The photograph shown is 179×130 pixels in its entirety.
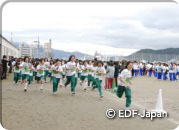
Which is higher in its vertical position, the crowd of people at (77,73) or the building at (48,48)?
the building at (48,48)

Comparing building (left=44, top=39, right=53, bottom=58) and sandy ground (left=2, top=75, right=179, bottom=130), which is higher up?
building (left=44, top=39, right=53, bottom=58)

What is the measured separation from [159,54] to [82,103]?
121ft

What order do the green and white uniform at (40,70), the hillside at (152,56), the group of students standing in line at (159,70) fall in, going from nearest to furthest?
1. the green and white uniform at (40,70)
2. the group of students standing in line at (159,70)
3. the hillside at (152,56)

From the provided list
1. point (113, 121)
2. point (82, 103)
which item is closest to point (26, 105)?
point (82, 103)

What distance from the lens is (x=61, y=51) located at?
45000mm

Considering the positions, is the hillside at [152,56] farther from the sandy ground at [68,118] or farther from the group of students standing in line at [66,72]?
the sandy ground at [68,118]

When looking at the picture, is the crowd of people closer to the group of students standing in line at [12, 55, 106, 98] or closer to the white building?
the group of students standing in line at [12, 55, 106, 98]

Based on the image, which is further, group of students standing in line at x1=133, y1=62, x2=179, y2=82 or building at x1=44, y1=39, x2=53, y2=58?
building at x1=44, y1=39, x2=53, y2=58

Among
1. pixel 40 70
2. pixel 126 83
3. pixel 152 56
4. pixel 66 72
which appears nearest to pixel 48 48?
pixel 152 56

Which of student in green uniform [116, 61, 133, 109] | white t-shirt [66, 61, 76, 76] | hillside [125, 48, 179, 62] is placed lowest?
student in green uniform [116, 61, 133, 109]

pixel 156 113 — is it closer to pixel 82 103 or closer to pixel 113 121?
pixel 113 121

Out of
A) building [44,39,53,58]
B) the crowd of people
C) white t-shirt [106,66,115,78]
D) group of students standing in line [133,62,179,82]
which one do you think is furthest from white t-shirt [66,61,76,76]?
building [44,39,53,58]

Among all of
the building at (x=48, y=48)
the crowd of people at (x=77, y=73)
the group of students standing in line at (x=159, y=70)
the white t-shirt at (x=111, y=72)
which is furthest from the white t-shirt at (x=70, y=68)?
the building at (x=48, y=48)

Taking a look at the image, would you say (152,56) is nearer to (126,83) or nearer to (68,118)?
(126,83)
